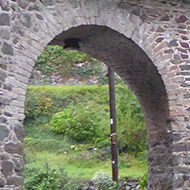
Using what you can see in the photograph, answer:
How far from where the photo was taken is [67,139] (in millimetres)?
13031

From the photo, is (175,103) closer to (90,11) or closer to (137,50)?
(137,50)

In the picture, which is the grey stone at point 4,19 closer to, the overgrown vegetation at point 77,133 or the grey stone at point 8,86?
the grey stone at point 8,86

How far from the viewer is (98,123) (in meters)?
13.7

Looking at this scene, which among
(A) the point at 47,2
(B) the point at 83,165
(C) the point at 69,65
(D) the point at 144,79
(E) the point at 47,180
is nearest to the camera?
(A) the point at 47,2

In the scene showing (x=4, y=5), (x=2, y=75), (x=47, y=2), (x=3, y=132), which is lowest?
(x=3, y=132)

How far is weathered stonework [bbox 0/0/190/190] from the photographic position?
499 cm

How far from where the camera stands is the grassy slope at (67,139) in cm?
1155

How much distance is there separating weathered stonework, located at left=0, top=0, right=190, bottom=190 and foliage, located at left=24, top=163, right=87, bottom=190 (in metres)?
2.65

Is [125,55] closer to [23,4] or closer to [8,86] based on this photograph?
[23,4]

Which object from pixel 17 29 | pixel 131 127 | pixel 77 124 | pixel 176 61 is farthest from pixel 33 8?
pixel 131 127

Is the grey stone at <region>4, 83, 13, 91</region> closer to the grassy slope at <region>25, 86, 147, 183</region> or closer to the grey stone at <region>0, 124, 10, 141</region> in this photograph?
the grey stone at <region>0, 124, 10, 141</region>

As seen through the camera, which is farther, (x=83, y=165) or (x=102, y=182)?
(x=83, y=165)

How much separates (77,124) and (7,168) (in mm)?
8364

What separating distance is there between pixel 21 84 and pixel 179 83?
2.69 metres
